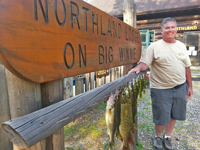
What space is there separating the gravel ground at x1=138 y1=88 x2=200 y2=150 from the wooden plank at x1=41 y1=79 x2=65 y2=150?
8.68 feet

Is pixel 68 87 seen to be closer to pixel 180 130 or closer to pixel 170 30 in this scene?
pixel 170 30

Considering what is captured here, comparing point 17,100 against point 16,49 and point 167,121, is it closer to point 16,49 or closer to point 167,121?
point 16,49

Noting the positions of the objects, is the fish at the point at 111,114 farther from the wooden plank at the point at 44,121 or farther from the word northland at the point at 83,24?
the word northland at the point at 83,24

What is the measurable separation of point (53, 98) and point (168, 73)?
220 centimetres

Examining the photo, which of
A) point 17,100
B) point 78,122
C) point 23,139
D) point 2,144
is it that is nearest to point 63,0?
point 17,100

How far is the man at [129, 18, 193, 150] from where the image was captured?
246cm

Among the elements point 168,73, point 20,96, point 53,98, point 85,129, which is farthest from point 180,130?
point 20,96

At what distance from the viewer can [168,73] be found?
249cm

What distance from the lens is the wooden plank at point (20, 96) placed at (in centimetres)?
70

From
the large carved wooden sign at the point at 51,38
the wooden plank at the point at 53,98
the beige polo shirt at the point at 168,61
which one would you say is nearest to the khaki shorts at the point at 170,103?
the beige polo shirt at the point at 168,61

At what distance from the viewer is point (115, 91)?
1401 mm

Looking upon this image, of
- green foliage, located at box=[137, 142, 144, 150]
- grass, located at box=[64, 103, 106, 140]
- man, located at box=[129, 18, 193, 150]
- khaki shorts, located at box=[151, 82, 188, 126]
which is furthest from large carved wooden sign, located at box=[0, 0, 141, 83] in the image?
grass, located at box=[64, 103, 106, 140]

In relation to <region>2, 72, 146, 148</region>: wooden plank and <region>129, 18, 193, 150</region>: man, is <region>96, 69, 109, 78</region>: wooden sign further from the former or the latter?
<region>2, 72, 146, 148</region>: wooden plank

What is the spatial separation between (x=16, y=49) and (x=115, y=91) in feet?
3.26
